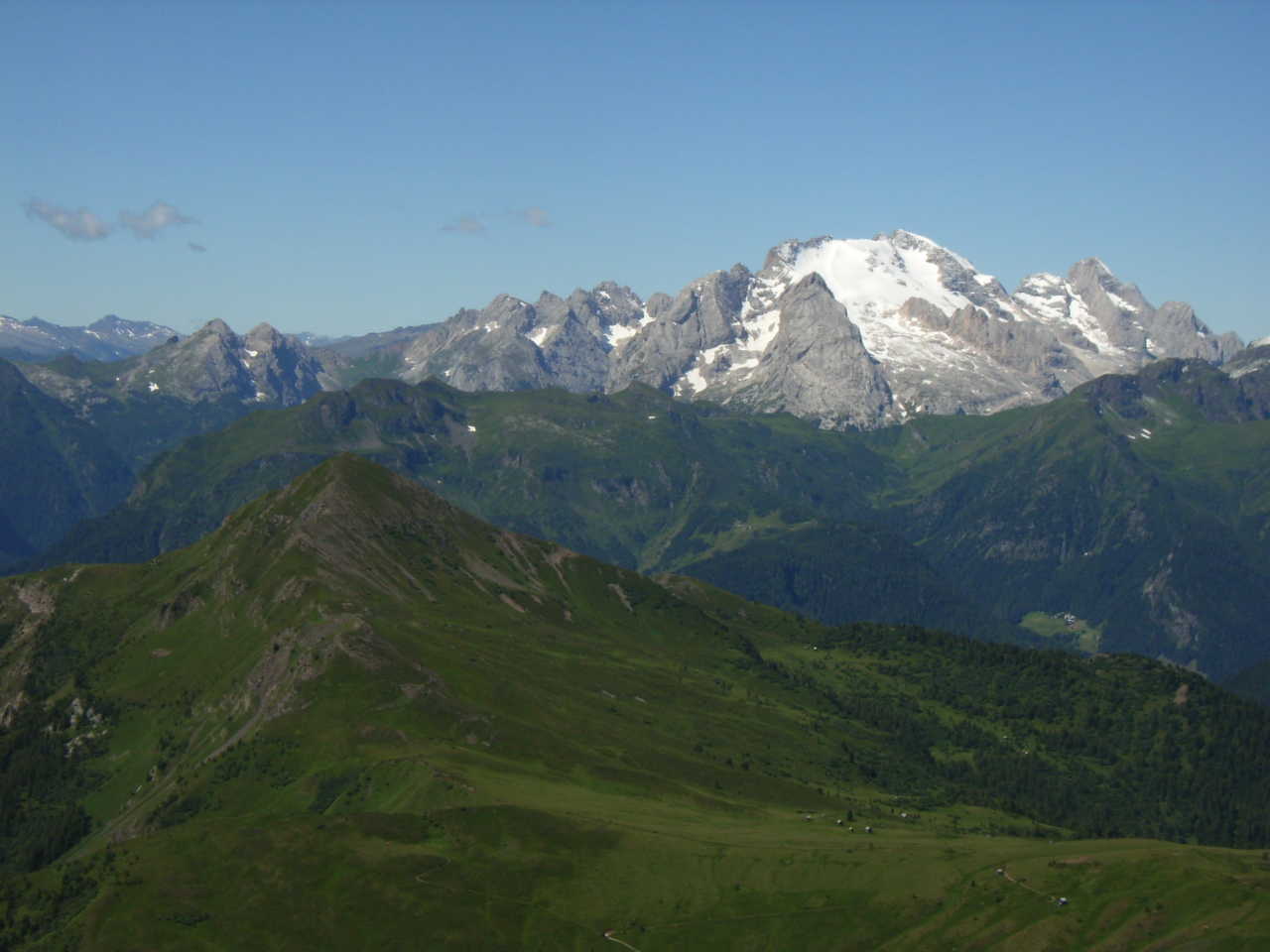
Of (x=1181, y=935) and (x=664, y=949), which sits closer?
(x=1181, y=935)

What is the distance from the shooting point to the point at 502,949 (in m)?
196

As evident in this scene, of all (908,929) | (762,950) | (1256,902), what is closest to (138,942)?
(762,950)

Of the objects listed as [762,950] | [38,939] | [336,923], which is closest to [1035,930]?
[762,950]

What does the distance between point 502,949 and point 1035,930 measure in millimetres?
76976

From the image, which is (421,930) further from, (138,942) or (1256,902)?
(1256,902)

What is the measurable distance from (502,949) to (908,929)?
60.8 meters

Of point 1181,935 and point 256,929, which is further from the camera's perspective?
point 256,929

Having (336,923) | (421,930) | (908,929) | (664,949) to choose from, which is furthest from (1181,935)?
(336,923)

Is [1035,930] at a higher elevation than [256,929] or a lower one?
higher

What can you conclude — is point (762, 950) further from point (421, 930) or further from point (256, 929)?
point (256, 929)

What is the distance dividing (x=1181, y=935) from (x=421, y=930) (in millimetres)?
107625

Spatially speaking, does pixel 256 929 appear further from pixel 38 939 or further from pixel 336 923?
pixel 38 939

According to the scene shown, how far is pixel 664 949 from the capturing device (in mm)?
199750

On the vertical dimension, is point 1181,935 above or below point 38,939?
above
